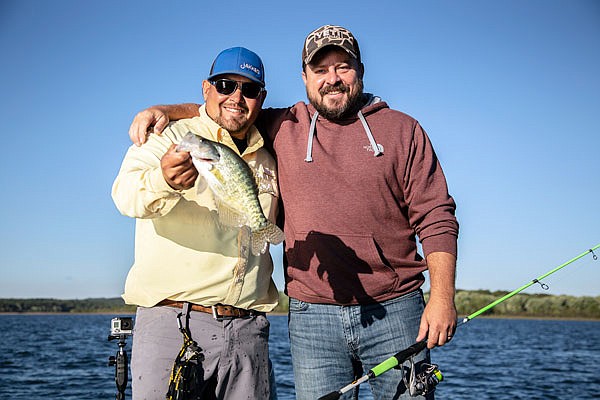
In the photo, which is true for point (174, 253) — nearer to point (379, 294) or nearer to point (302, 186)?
point (302, 186)

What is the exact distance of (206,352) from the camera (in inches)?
168

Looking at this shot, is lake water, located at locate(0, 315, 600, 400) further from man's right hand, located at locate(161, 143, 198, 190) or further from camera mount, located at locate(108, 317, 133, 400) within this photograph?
man's right hand, located at locate(161, 143, 198, 190)

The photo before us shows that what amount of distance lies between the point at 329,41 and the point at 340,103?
45 centimetres

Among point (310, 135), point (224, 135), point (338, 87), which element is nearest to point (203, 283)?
point (224, 135)

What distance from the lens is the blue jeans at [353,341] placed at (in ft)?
13.7

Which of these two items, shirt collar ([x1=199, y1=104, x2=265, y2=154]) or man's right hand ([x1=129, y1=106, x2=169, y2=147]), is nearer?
man's right hand ([x1=129, y1=106, x2=169, y2=147])

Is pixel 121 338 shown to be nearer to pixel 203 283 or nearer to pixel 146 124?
pixel 203 283

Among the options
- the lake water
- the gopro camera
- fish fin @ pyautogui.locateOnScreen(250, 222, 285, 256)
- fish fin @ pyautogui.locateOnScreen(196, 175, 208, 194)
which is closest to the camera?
fish fin @ pyautogui.locateOnScreen(250, 222, 285, 256)

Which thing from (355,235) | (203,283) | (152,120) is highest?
(152,120)

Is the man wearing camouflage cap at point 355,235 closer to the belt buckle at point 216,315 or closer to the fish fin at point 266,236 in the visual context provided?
the belt buckle at point 216,315

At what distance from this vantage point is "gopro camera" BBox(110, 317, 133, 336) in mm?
5102

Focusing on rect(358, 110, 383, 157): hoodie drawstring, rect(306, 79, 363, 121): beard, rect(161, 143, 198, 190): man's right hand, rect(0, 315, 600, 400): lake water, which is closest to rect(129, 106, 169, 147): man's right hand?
rect(161, 143, 198, 190): man's right hand

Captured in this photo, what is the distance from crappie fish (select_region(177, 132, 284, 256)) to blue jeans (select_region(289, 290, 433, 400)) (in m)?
0.99

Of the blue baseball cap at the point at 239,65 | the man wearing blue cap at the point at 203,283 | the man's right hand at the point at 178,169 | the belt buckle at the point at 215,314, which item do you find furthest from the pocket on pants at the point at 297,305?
the blue baseball cap at the point at 239,65
